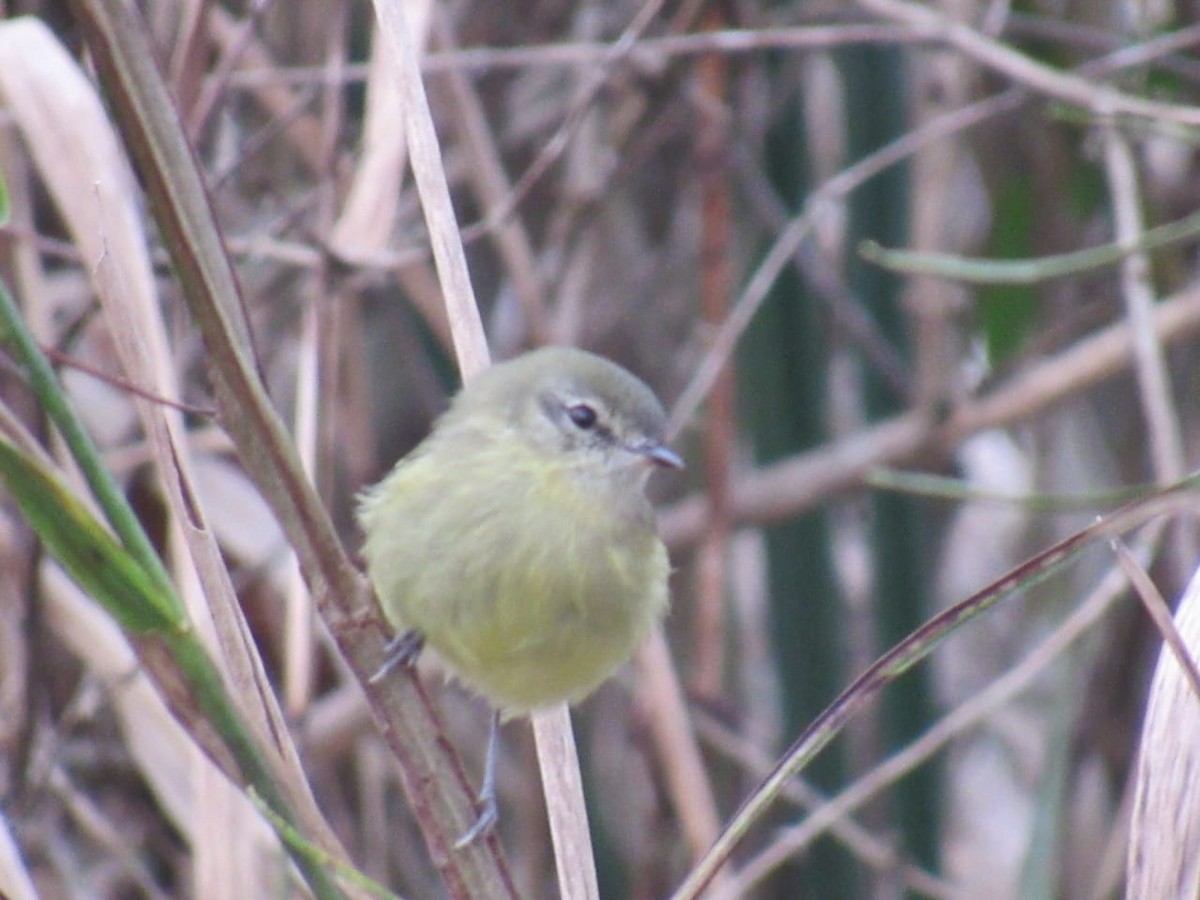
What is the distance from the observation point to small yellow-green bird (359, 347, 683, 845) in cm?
252

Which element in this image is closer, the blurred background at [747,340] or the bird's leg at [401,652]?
the bird's leg at [401,652]

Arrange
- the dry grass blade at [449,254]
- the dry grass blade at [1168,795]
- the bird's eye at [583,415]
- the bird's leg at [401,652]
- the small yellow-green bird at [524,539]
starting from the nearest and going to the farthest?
1. the dry grass blade at [1168,795]
2. the bird's leg at [401,652]
3. the dry grass blade at [449,254]
4. the small yellow-green bird at [524,539]
5. the bird's eye at [583,415]

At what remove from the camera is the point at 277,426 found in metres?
1.51

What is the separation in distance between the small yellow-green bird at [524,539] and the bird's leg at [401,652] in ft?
0.04

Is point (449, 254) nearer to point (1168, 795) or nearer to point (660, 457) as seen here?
point (660, 457)

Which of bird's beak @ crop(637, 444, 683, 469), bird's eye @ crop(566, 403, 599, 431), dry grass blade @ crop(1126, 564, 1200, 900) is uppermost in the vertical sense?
bird's eye @ crop(566, 403, 599, 431)

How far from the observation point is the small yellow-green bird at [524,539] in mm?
Answer: 2521

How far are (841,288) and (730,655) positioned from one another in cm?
121

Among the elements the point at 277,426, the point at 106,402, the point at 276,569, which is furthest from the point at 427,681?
the point at 277,426

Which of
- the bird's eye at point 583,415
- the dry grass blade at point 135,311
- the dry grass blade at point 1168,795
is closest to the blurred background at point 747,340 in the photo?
the bird's eye at point 583,415

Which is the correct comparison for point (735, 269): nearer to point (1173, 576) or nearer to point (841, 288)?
point (841, 288)

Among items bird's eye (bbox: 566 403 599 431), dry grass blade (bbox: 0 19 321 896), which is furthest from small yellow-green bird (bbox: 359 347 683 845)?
dry grass blade (bbox: 0 19 321 896)

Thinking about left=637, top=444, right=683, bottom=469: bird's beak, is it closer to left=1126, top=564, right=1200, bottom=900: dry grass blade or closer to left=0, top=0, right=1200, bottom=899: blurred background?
left=0, top=0, right=1200, bottom=899: blurred background

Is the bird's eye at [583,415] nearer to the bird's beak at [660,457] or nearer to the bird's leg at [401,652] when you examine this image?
the bird's beak at [660,457]
